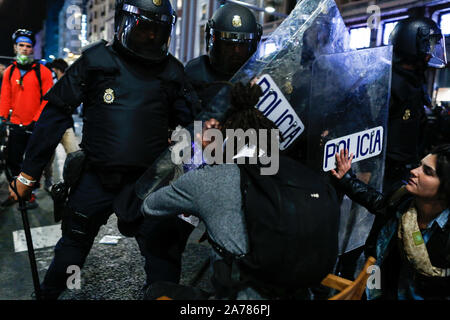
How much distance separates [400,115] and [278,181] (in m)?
1.98

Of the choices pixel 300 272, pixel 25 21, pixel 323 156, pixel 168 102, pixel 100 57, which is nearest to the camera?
pixel 300 272

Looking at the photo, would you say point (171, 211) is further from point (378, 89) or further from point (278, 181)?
point (378, 89)

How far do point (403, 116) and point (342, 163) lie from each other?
4.15ft

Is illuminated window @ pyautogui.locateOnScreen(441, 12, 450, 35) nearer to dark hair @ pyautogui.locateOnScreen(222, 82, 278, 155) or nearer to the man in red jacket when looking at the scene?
the man in red jacket

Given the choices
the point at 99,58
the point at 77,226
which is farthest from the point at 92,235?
the point at 99,58

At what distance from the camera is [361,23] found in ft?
54.4

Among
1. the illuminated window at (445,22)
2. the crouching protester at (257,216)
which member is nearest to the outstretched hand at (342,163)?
the crouching protester at (257,216)

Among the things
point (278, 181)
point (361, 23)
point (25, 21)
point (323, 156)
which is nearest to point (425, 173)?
point (323, 156)

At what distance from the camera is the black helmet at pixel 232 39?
2689 mm

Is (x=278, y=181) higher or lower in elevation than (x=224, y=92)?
lower

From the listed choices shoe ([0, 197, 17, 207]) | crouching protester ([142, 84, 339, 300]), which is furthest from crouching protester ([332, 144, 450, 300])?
shoe ([0, 197, 17, 207])

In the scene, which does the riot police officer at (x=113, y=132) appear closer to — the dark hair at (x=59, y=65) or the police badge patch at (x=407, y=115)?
the police badge patch at (x=407, y=115)

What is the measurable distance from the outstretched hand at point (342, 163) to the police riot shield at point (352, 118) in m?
0.02

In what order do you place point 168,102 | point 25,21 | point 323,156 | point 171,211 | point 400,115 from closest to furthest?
point 171,211, point 323,156, point 168,102, point 400,115, point 25,21
